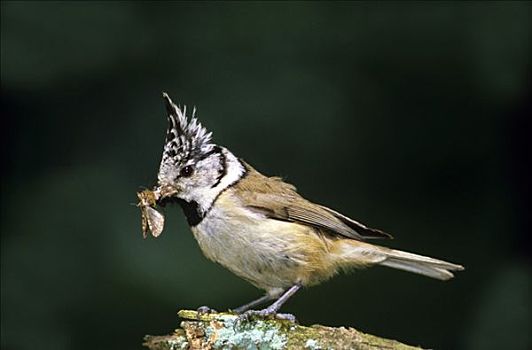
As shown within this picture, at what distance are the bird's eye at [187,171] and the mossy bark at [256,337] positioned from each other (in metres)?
0.69

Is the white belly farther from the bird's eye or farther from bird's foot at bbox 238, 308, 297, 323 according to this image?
bird's foot at bbox 238, 308, 297, 323

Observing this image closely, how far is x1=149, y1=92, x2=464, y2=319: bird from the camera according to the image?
13.8ft

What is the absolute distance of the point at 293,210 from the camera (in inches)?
173

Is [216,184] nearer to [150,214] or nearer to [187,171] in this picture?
[187,171]

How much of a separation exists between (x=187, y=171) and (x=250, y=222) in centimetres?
32

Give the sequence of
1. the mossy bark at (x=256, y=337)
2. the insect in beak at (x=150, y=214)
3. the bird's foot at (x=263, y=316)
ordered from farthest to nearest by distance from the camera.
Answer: the insect in beak at (x=150, y=214) → the bird's foot at (x=263, y=316) → the mossy bark at (x=256, y=337)

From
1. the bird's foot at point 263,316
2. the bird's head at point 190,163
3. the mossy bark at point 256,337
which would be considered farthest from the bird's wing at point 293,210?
the mossy bark at point 256,337

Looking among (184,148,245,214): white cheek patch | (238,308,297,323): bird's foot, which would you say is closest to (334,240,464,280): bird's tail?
(184,148,245,214): white cheek patch

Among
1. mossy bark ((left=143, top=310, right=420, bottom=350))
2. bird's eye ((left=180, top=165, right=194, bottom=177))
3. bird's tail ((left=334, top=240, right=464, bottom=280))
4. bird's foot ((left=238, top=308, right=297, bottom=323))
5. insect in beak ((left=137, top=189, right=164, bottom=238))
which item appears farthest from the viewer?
bird's tail ((left=334, top=240, right=464, bottom=280))

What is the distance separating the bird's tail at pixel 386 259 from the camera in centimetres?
446

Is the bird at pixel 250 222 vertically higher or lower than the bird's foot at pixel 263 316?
higher

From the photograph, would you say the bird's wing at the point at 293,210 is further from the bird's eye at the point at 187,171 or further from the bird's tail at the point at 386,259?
A: the bird's eye at the point at 187,171

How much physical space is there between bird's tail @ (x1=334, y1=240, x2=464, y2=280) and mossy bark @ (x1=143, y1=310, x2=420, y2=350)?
79cm

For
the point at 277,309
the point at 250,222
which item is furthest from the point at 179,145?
the point at 277,309
